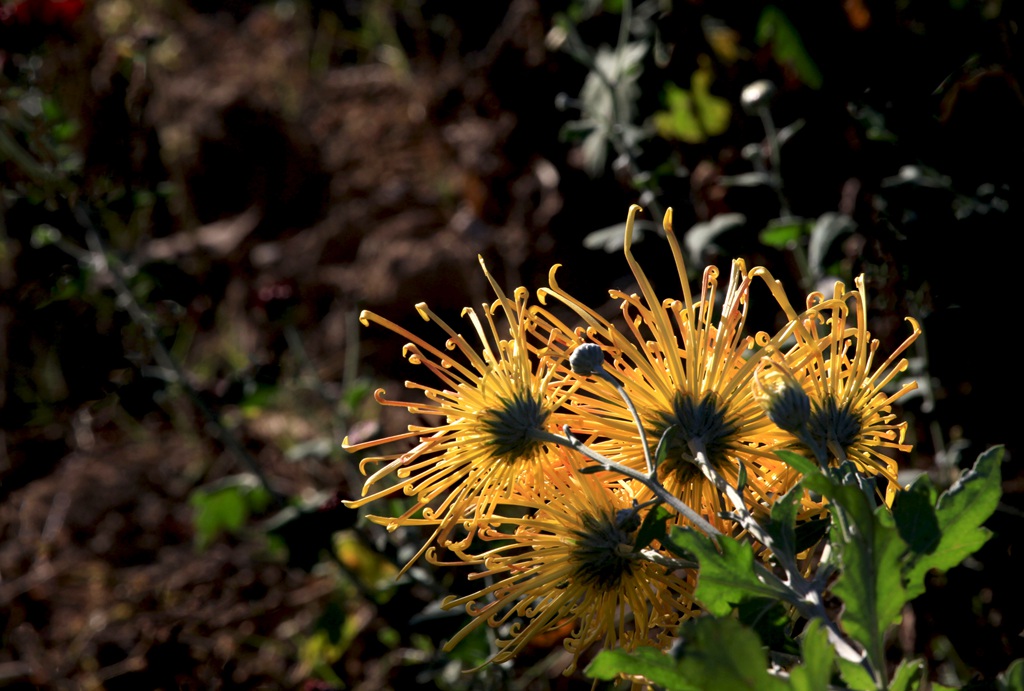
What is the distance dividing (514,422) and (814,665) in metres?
0.39

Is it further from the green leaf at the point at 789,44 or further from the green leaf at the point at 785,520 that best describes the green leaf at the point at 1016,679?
the green leaf at the point at 789,44

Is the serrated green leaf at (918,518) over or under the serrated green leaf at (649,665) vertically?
over

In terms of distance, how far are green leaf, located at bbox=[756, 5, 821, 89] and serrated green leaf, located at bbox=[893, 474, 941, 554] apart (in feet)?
4.43

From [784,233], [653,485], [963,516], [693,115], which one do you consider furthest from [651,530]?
[693,115]

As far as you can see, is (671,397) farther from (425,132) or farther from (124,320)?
(425,132)

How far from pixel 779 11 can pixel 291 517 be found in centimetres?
141

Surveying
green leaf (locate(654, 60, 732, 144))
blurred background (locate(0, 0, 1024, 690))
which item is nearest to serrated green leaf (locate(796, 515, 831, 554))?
blurred background (locate(0, 0, 1024, 690))

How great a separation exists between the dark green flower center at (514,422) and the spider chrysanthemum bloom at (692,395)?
4 cm

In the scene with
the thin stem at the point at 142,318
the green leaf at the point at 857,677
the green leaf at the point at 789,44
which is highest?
the green leaf at the point at 789,44

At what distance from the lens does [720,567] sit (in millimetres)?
720

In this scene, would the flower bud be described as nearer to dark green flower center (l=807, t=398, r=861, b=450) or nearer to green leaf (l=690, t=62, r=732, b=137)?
dark green flower center (l=807, t=398, r=861, b=450)

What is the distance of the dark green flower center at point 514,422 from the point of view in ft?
3.00

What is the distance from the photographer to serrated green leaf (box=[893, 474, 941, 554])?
70cm

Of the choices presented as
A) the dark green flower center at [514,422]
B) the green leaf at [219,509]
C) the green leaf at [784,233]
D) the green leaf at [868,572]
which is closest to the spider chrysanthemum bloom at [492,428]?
the dark green flower center at [514,422]
